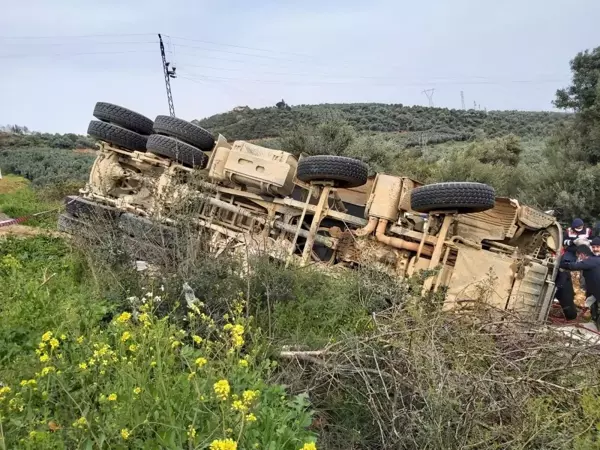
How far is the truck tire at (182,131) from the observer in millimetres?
7047

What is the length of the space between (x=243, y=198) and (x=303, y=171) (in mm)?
1146

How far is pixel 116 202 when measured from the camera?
24.0 ft

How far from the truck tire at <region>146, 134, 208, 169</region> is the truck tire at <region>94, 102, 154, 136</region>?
3.50 feet

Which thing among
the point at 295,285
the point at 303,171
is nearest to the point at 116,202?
the point at 303,171

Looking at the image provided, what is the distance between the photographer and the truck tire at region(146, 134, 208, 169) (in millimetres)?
6887

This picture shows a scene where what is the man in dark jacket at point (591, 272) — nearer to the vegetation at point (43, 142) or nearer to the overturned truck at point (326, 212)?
the overturned truck at point (326, 212)

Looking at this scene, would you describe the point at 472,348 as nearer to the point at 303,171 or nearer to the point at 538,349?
the point at 538,349

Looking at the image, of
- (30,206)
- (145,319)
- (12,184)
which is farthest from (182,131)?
(12,184)

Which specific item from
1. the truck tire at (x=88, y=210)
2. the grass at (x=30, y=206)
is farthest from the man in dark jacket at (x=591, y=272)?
the grass at (x=30, y=206)

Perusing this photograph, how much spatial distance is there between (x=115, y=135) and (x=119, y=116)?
15.7 inches

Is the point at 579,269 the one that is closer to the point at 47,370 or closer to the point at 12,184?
the point at 47,370

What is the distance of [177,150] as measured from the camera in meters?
6.84

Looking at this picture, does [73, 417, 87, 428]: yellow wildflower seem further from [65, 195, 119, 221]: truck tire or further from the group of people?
the group of people

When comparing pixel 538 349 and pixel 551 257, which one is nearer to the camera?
pixel 538 349
